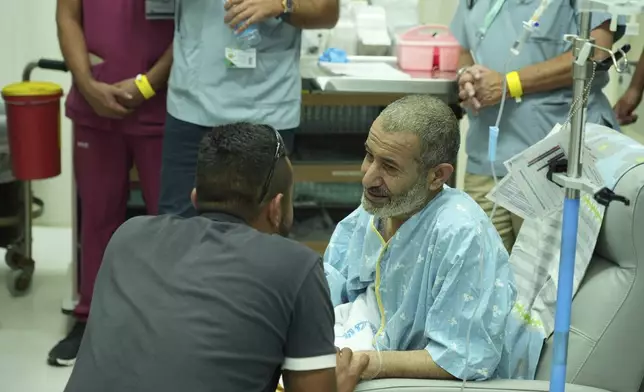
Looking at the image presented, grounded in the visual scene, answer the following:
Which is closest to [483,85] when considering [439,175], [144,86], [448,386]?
[439,175]

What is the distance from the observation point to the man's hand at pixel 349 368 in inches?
71.5

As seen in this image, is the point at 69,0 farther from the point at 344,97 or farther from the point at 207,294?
the point at 207,294

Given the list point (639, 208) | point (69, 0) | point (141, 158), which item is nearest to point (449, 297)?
point (639, 208)

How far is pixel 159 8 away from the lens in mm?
3051

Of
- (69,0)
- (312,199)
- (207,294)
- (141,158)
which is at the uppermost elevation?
(69,0)

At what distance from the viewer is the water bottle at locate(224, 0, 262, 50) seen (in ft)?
9.16

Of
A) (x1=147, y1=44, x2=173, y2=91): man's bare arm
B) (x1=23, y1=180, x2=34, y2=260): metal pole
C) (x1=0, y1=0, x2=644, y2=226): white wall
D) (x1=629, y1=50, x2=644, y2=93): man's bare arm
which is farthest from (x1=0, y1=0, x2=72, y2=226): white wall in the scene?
(x1=629, y1=50, x2=644, y2=93): man's bare arm

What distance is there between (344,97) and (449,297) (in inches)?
65.5

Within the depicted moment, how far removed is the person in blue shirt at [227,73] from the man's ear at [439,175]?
0.92 metres

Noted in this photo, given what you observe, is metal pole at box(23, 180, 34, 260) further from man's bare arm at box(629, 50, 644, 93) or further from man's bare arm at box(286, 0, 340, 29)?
man's bare arm at box(629, 50, 644, 93)

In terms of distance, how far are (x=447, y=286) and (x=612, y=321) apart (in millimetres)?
342

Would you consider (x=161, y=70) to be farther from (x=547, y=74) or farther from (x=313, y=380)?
(x=313, y=380)

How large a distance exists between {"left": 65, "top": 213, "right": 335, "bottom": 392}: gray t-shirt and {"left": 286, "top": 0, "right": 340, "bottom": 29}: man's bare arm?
1.28 metres

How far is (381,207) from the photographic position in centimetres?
205
